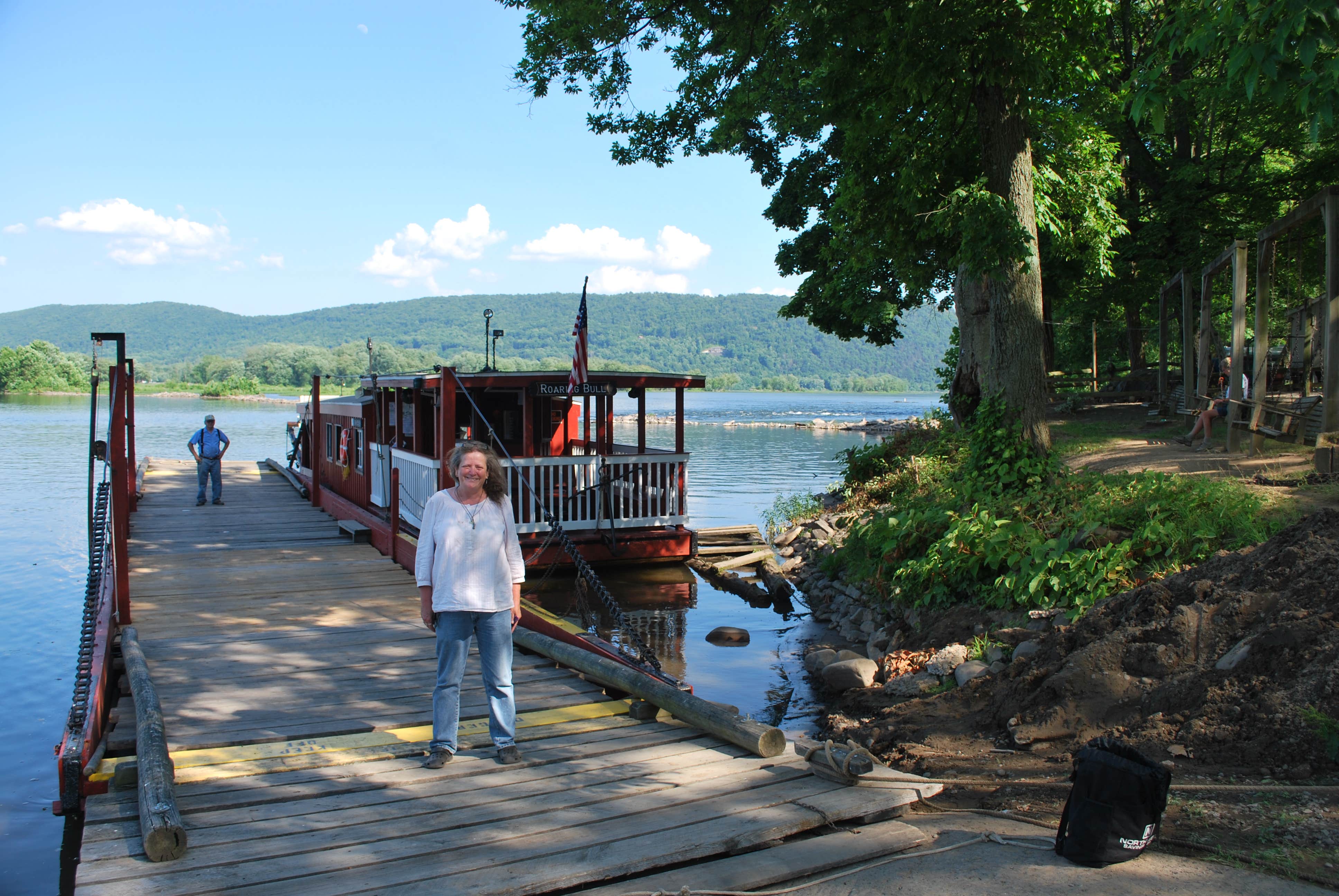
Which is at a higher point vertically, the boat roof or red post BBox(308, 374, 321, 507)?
the boat roof

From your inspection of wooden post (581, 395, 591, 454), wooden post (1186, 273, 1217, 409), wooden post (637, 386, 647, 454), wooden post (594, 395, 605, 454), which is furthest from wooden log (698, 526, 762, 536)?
wooden post (1186, 273, 1217, 409)

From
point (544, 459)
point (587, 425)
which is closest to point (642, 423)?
point (587, 425)

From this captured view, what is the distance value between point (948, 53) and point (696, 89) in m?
6.37

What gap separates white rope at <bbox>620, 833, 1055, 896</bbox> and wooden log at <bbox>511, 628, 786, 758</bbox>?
114cm

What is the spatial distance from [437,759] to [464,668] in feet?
1.66

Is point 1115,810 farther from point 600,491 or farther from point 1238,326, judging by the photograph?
point 1238,326

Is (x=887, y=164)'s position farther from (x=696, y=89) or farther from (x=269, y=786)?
(x=269, y=786)

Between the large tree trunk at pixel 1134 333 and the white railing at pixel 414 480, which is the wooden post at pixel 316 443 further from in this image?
the large tree trunk at pixel 1134 333

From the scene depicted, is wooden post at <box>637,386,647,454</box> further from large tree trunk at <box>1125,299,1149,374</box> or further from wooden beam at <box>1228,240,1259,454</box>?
large tree trunk at <box>1125,299,1149,374</box>

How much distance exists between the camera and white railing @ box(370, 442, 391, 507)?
15.5m

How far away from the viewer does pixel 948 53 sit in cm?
1054

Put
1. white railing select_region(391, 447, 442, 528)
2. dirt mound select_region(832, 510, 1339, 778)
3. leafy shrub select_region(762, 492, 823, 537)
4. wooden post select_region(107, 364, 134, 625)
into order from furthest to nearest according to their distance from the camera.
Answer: leafy shrub select_region(762, 492, 823, 537), white railing select_region(391, 447, 442, 528), wooden post select_region(107, 364, 134, 625), dirt mound select_region(832, 510, 1339, 778)

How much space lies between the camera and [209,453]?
17766 millimetres

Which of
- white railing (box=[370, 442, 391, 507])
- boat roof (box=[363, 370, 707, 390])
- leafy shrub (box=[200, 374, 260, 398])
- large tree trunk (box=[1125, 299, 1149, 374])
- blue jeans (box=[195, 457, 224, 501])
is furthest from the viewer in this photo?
leafy shrub (box=[200, 374, 260, 398])
